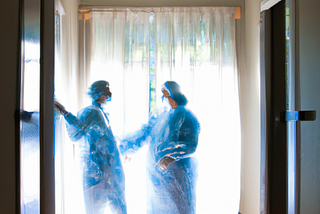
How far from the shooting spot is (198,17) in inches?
85.7

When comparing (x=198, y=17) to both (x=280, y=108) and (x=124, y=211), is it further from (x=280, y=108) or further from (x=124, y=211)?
(x=124, y=211)

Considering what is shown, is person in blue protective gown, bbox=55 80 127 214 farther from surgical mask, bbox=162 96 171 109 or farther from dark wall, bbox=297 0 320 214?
dark wall, bbox=297 0 320 214

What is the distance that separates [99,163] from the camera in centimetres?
182

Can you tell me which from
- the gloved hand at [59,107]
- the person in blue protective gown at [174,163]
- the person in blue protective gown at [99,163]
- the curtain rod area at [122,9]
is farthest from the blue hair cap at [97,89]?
the curtain rod area at [122,9]

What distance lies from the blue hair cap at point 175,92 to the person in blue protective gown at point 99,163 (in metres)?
0.67

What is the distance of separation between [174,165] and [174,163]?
0.02 metres

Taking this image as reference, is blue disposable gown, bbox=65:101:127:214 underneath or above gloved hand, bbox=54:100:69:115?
underneath

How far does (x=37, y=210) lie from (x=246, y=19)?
7.94 ft

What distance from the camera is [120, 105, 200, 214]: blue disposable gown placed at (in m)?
1.85

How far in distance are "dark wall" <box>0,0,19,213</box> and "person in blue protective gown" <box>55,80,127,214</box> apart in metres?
1.60

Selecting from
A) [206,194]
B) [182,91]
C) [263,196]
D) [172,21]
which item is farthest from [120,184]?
[172,21]

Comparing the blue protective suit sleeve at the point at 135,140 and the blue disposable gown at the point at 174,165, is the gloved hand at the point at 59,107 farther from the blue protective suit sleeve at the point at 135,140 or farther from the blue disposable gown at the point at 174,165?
the blue disposable gown at the point at 174,165

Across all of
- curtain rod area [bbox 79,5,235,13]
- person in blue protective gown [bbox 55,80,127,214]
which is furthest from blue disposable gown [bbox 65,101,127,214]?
curtain rod area [bbox 79,5,235,13]

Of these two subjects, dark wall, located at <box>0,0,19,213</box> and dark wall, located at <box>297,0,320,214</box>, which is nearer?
dark wall, located at <box>0,0,19,213</box>
